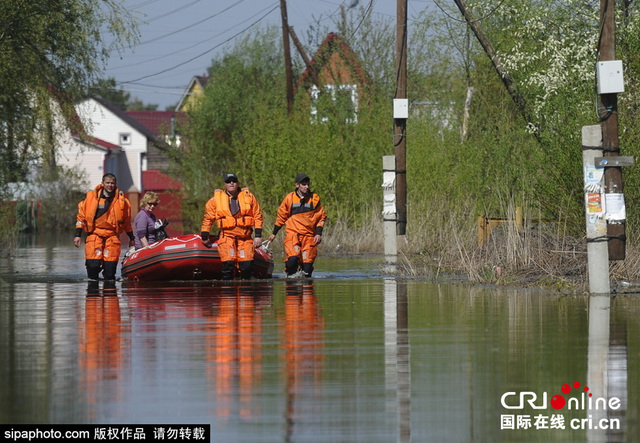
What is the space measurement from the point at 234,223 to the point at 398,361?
10609 millimetres

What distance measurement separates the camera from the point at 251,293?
19.3 m

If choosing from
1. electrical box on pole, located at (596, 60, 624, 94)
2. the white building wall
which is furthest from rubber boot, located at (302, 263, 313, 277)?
the white building wall

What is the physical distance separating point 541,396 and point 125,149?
8762cm

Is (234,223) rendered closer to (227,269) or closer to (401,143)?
(227,269)

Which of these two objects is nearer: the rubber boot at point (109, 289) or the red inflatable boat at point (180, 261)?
the rubber boot at point (109, 289)

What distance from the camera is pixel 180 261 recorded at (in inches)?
870

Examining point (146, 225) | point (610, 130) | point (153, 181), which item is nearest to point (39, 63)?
point (146, 225)

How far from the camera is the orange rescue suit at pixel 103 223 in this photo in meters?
21.7

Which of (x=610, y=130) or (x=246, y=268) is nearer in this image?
(x=610, y=130)

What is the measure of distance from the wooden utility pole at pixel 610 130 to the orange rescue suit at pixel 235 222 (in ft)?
20.2

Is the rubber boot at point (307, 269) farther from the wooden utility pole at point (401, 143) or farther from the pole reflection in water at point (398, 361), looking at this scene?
the wooden utility pole at point (401, 143)

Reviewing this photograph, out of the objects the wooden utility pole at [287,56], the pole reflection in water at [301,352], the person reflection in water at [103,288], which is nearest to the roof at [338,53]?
the wooden utility pole at [287,56]

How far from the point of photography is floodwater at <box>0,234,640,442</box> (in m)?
8.58

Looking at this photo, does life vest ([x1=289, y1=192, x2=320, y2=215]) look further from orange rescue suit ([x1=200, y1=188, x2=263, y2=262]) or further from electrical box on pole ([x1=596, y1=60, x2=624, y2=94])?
electrical box on pole ([x1=596, y1=60, x2=624, y2=94])
